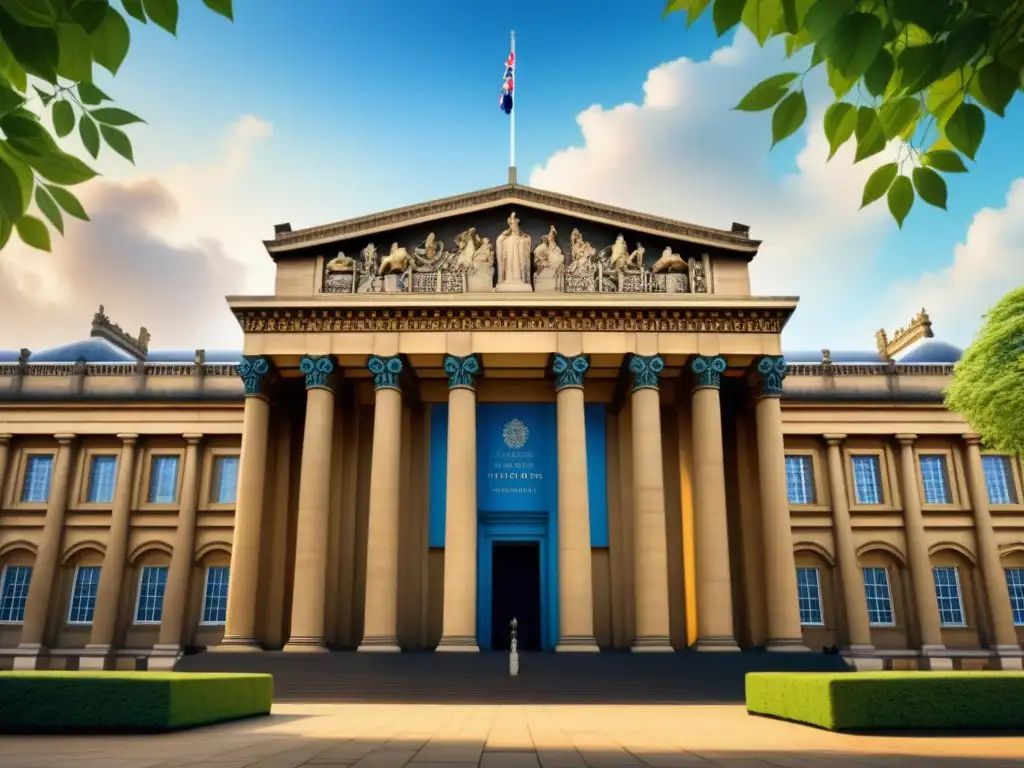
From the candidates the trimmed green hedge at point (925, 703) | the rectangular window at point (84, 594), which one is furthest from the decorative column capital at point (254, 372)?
the trimmed green hedge at point (925, 703)

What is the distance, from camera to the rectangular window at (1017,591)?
40312 mm

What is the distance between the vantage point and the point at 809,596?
130 ft

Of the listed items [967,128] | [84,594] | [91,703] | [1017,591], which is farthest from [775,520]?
[84,594]

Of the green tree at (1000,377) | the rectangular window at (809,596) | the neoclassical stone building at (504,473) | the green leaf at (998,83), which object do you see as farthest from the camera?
the rectangular window at (809,596)

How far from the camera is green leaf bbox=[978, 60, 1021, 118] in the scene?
13.6 feet

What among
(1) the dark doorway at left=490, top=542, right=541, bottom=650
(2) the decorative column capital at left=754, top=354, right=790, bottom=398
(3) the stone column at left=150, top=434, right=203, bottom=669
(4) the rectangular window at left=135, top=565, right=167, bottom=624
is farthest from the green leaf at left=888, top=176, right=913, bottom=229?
(4) the rectangular window at left=135, top=565, right=167, bottom=624

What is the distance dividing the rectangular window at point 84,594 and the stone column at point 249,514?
456 inches

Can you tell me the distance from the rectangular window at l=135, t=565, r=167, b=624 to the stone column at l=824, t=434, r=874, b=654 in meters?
30.5

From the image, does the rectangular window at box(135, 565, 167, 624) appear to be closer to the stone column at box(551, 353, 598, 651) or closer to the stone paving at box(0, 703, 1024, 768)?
A: the stone column at box(551, 353, 598, 651)

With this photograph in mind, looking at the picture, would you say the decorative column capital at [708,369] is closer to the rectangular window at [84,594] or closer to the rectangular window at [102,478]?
the rectangular window at [102,478]

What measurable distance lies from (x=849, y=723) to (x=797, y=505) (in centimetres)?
2686

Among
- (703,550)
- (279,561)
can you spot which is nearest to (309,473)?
(279,561)

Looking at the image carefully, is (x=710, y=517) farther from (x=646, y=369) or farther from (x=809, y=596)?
(x=809, y=596)

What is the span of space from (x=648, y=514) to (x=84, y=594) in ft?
87.8
